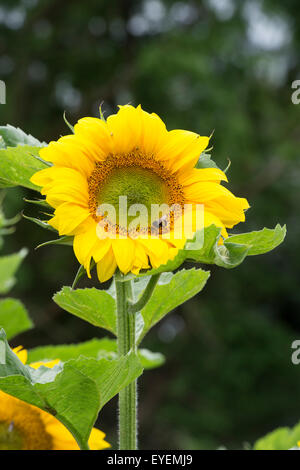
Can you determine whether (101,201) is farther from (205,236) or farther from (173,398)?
(173,398)

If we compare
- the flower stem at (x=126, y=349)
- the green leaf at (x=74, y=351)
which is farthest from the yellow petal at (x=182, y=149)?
the green leaf at (x=74, y=351)

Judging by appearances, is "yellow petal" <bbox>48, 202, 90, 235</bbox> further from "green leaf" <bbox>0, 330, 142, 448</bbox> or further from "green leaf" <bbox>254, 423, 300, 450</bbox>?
"green leaf" <bbox>254, 423, 300, 450</bbox>

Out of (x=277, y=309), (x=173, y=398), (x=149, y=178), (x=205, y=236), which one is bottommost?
(x=205, y=236)

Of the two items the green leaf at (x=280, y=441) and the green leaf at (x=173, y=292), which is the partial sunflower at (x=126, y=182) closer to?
the green leaf at (x=173, y=292)

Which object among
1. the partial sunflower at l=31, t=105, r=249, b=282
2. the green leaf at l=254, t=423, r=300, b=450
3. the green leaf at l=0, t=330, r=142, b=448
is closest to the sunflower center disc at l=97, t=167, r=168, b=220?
the partial sunflower at l=31, t=105, r=249, b=282

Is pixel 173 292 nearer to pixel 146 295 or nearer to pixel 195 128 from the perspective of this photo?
pixel 146 295

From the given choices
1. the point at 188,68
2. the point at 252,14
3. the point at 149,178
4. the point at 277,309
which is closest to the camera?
the point at 149,178
